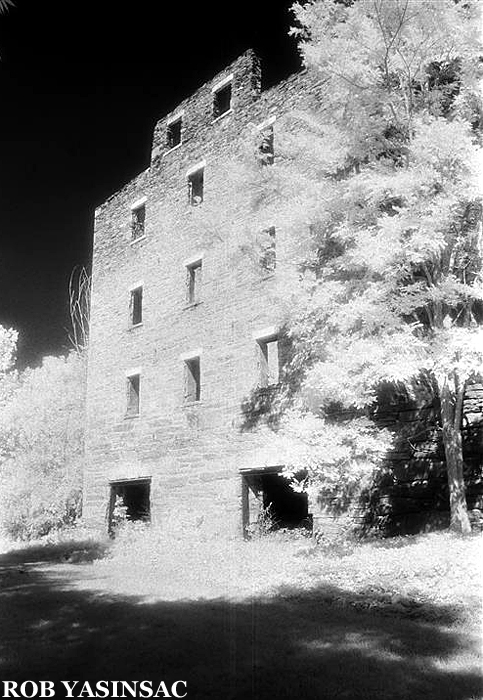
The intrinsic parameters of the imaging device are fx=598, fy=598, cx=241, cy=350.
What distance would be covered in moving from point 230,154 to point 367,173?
8502 millimetres

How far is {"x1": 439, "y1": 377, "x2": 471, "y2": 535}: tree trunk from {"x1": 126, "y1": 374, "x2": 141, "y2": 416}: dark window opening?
11543 mm

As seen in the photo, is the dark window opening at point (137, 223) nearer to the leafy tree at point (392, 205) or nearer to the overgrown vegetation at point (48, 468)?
the overgrown vegetation at point (48, 468)

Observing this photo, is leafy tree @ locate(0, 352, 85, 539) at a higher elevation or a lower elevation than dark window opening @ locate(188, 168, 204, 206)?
lower

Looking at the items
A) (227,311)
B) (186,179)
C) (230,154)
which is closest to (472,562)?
(227,311)

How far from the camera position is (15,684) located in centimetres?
470

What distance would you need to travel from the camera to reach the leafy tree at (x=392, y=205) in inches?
362

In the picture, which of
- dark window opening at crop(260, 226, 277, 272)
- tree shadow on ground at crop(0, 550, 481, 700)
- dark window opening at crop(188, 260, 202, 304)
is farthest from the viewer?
dark window opening at crop(188, 260, 202, 304)

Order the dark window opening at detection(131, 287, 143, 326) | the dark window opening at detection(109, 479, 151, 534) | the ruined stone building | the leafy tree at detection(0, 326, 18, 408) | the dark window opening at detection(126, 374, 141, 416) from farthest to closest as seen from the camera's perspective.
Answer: the leafy tree at detection(0, 326, 18, 408) → the dark window opening at detection(131, 287, 143, 326) → the dark window opening at detection(126, 374, 141, 416) → the dark window opening at detection(109, 479, 151, 534) → the ruined stone building

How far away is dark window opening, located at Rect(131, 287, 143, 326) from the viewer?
20406 mm

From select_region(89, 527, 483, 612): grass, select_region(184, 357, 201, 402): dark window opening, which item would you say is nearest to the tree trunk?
select_region(89, 527, 483, 612): grass

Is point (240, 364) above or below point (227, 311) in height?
below

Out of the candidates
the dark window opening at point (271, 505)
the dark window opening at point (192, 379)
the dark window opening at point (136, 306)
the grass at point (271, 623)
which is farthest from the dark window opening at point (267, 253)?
the dark window opening at point (136, 306)

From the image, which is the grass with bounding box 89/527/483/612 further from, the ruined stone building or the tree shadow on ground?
the ruined stone building

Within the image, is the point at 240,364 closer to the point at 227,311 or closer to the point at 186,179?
the point at 227,311
